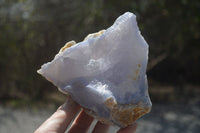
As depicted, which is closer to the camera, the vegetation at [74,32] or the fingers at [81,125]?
the fingers at [81,125]

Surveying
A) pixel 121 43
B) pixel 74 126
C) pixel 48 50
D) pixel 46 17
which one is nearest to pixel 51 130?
pixel 74 126

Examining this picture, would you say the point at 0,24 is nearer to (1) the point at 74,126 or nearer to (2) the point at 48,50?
(2) the point at 48,50

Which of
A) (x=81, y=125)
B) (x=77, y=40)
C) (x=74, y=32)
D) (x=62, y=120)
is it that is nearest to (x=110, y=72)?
(x=62, y=120)

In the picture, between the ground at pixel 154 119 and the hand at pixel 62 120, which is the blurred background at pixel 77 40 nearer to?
the ground at pixel 154 119

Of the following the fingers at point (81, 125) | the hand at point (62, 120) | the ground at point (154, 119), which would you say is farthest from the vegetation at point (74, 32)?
the hand at point (62, 120)

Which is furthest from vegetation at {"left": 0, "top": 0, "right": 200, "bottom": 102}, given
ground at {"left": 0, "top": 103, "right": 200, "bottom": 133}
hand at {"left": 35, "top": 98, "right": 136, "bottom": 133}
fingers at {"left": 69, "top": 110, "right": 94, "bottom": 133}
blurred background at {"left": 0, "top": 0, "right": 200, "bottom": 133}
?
hand at {"left": 35, "top": 98, "right": 136, "bottom": 133}

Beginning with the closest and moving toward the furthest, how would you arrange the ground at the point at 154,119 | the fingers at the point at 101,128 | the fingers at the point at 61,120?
the fingers at the point at 61,120 → the fingers at the point at 101,128 → the ground at the point at 154,119

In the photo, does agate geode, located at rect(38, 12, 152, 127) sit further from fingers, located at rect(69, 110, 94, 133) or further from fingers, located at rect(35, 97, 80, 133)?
fingers, located at rect(69, 110, 94, 133)
